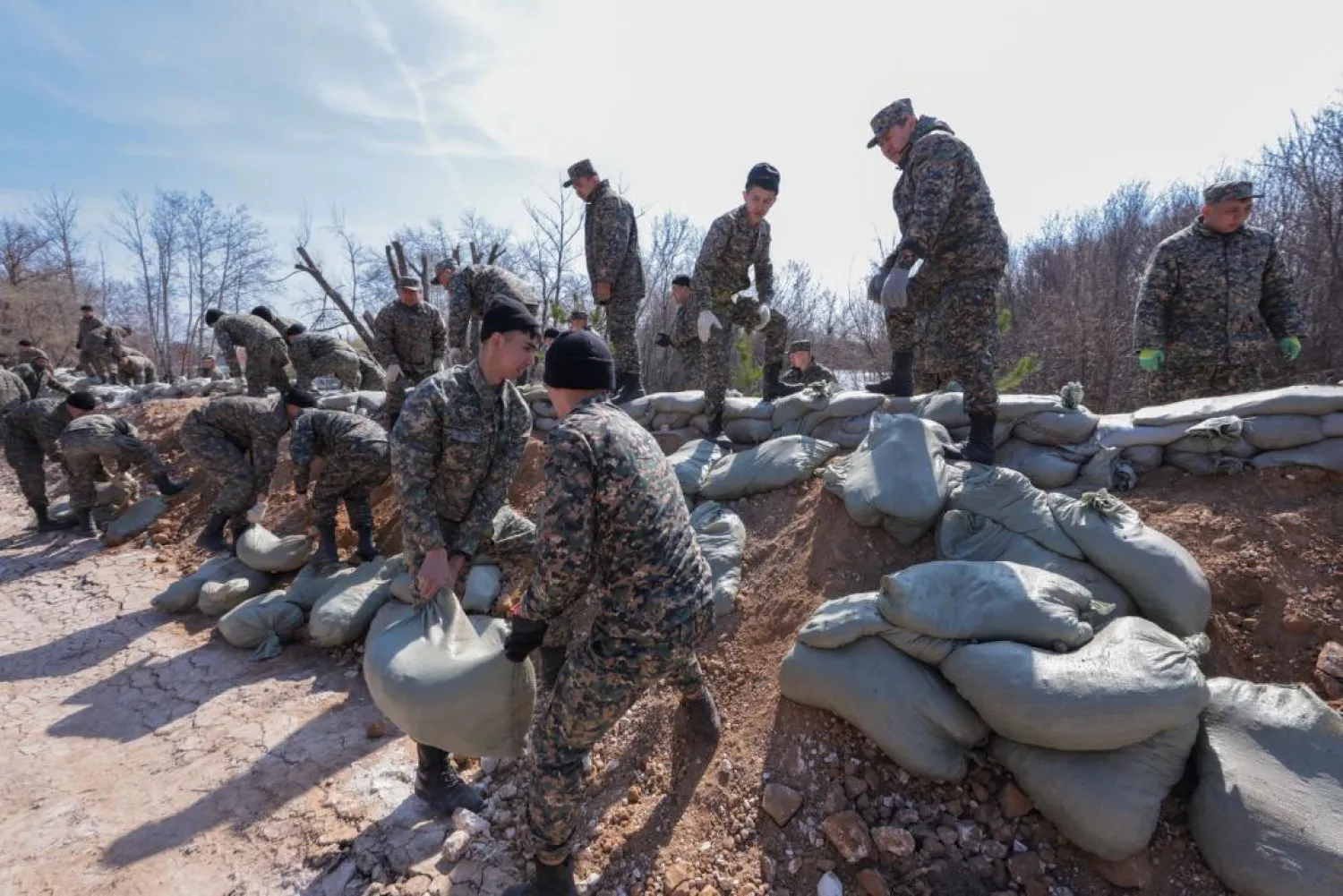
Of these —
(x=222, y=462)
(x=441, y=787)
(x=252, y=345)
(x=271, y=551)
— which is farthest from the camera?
(x=252, y=345)

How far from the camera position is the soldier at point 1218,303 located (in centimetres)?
337

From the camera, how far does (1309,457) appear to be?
2.74m

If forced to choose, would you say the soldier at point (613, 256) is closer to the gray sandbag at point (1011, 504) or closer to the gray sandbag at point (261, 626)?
the gray sandbag at point (261, 626)

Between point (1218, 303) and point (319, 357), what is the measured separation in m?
8.66

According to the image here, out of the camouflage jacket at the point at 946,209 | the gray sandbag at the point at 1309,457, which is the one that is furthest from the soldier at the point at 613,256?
the gray sandbag at the point at 1309,457

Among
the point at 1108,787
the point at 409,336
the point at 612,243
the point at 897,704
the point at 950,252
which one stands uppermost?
the point at 612,243

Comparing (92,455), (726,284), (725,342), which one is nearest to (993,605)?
(725,342)

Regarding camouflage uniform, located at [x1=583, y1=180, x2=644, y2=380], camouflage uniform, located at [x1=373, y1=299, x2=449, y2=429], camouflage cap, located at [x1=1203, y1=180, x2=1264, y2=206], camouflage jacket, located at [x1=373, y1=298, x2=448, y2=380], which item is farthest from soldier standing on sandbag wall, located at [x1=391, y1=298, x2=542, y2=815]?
camouflage cap, located at [x1=1203, y1=180, x2=1264, y2=206]

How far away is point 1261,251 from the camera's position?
337cm

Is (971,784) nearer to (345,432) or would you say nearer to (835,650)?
(835,650)

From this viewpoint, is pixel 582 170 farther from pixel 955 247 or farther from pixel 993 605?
pixel 993 605

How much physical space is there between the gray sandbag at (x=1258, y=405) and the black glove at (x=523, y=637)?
10.7 feet

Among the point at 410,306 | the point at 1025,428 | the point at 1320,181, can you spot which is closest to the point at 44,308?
the point at 410,306

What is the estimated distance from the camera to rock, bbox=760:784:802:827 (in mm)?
1982
